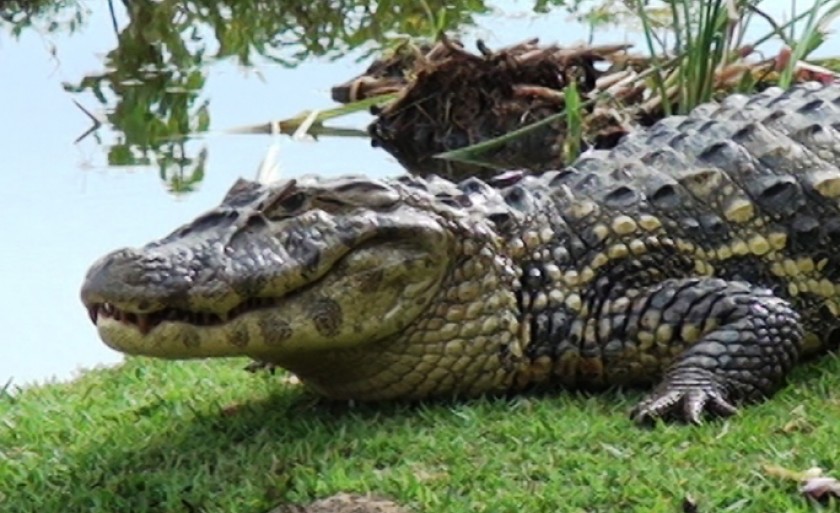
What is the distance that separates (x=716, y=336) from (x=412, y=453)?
96cm

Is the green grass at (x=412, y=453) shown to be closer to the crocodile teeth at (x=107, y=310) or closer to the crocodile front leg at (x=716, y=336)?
the crocodile front leg at (x=716, y=336)

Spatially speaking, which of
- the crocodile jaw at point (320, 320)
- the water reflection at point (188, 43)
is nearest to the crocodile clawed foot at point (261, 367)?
the crocodile jaw at point (320, 320)

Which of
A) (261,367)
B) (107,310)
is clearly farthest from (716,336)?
(107,310)

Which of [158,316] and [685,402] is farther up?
[158,316]

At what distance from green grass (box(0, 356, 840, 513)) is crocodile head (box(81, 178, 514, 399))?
0.17m

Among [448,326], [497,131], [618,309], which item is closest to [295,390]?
[448,326]

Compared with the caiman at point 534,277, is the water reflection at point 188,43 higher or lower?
lower

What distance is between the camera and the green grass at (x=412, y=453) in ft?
10.8

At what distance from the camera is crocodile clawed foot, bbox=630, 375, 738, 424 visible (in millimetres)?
3789

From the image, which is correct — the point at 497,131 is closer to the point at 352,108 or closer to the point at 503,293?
the point at 352,108

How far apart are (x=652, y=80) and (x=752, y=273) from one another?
3.26 meters

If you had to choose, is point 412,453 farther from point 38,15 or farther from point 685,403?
point 38,15

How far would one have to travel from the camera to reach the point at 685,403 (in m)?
3.84

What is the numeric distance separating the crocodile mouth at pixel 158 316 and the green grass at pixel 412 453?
12.8 inches
